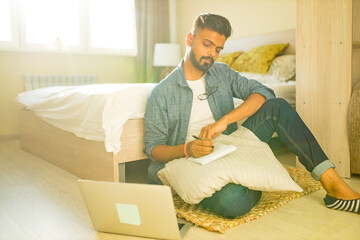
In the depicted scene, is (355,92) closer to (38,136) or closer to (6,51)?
(38,136)

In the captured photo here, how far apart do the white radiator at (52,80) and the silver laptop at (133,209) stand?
9.32 feet

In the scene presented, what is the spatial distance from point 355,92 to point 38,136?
2.29m

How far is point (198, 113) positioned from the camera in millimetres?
1598

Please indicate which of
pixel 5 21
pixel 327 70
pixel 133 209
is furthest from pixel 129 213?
pixel 5 21

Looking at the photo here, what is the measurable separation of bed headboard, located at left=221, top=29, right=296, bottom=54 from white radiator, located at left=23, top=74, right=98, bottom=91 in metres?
1.74

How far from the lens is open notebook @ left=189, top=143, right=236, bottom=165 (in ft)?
4.25

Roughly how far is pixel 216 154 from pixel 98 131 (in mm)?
724

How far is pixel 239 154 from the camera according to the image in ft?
4.48

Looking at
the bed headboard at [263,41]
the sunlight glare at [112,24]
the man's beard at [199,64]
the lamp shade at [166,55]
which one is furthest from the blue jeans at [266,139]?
the sunlight glare at [112,24]

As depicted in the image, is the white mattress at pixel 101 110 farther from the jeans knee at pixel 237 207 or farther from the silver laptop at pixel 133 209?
the jeans knee at pixel 237 207

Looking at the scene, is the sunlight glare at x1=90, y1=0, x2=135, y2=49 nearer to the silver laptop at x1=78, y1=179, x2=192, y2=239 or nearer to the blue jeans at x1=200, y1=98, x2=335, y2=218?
the blue jeans at x1=200, y1=98, x2=335, y2=218

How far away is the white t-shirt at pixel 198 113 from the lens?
159cm

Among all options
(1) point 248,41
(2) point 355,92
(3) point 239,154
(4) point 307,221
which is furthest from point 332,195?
(1) point 248,41

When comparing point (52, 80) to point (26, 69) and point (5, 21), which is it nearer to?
point (26, 69)
